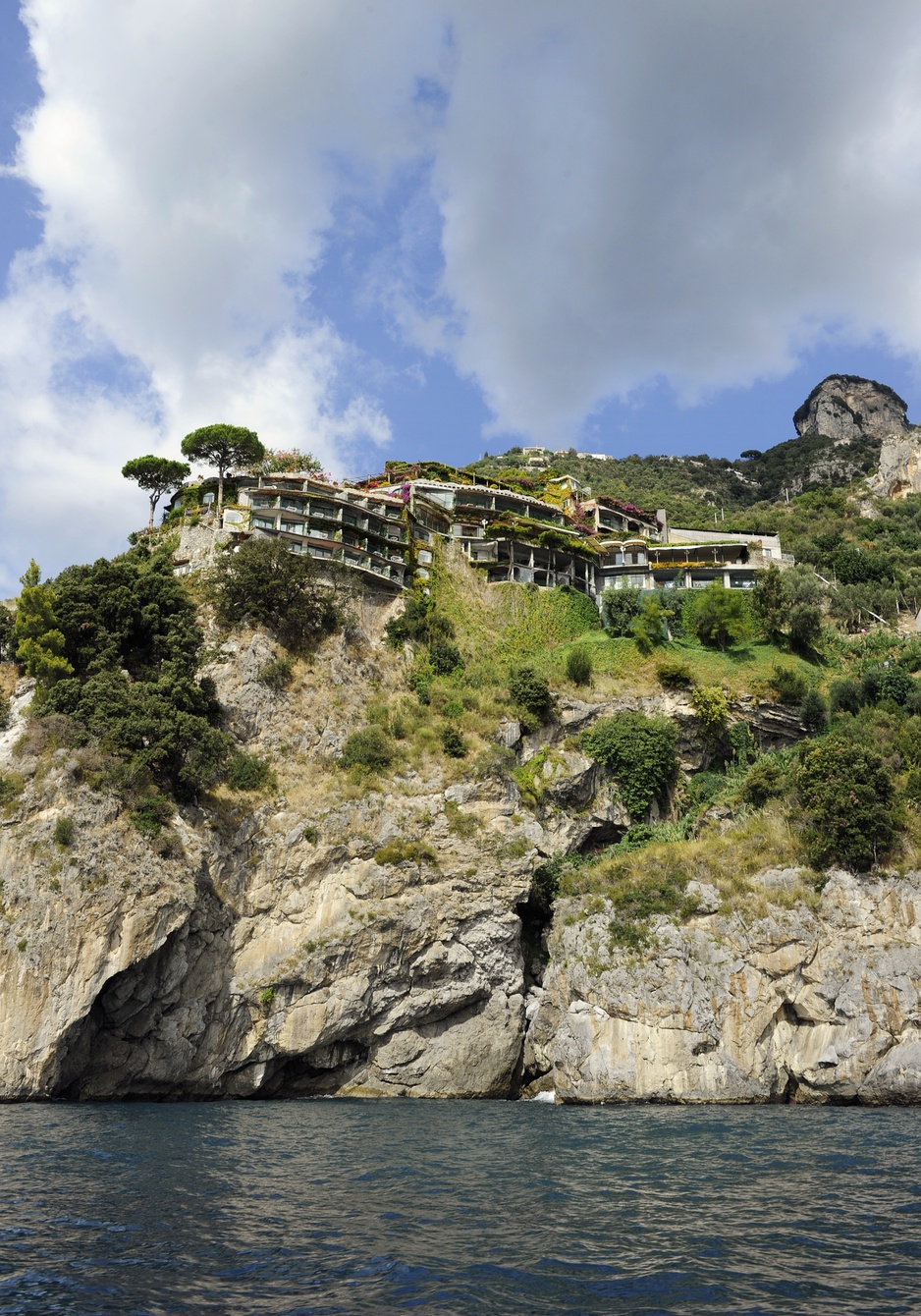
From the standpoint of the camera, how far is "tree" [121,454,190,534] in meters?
74.9

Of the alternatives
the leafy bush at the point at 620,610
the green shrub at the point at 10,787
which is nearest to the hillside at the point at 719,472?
the leafy bush at the point at 620,610

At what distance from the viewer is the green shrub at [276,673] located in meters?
55.4

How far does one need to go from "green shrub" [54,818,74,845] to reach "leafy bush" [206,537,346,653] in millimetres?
18507

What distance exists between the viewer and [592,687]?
6181 centimetres

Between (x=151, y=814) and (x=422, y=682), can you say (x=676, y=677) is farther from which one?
(x=151, y=814)

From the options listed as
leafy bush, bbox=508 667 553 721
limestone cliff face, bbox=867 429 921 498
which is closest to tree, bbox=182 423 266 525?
leafy bush, bbox=508 667 553 721

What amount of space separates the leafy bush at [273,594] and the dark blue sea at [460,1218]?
1217 inches

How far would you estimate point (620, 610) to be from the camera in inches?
2731

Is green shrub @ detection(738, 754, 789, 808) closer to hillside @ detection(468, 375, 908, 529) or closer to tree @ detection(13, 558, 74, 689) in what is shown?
tree @ detection(13, 558, 74, 689)

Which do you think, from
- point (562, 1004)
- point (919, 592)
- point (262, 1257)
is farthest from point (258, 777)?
point (919, 592)

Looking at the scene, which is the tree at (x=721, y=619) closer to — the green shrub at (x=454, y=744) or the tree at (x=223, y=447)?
the green shrub at (x=454, y=744)

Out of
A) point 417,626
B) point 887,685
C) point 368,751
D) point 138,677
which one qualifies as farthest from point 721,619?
point 138,677

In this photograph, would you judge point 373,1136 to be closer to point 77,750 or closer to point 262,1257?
point 262,1257

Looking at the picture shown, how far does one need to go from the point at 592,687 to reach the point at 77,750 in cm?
3113
